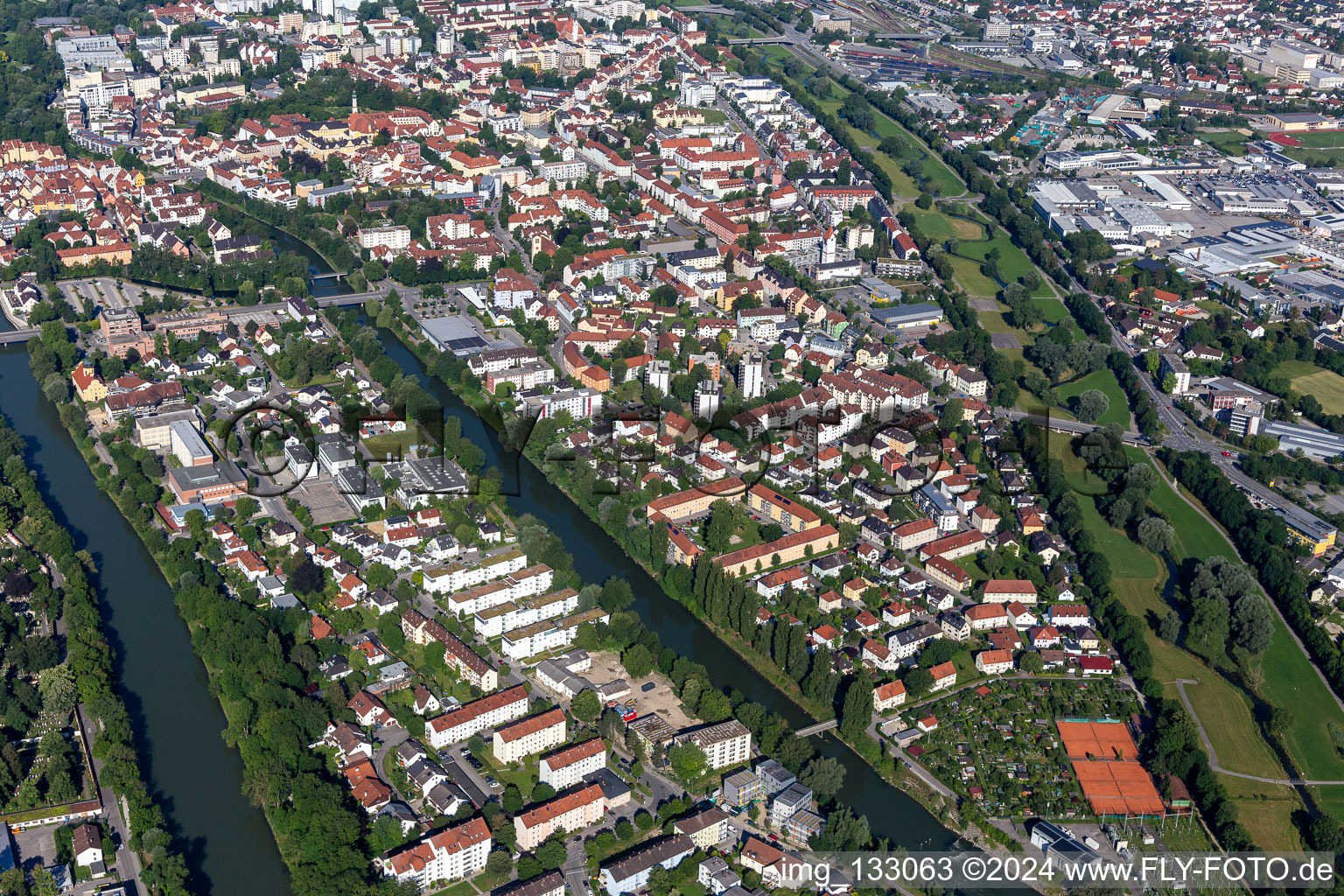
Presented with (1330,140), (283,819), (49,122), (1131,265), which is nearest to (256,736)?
(283,819)

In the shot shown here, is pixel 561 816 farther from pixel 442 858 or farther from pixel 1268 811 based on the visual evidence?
pixel 1268 811

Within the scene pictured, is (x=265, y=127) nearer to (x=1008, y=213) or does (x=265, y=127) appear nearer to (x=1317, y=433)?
(x=1008, y=213)

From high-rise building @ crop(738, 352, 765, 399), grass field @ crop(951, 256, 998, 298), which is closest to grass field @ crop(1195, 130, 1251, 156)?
grass field @ crop(951, 256, 998, 298)

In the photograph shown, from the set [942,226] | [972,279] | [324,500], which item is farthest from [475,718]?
[942,226]

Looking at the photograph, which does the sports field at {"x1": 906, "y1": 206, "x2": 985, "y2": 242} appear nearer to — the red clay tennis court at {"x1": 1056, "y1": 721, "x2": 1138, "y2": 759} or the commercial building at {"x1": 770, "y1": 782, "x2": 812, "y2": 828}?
the red clay tennis court at {"x1": 1056, "y1": 721, "x2": 1138, "y2": 759}

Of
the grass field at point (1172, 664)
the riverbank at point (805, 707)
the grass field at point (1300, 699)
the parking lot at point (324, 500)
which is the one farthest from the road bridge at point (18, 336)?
the grass field at point (1300, 699)

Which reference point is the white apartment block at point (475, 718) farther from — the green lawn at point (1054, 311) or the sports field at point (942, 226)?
the sports field at point (942, 226)
